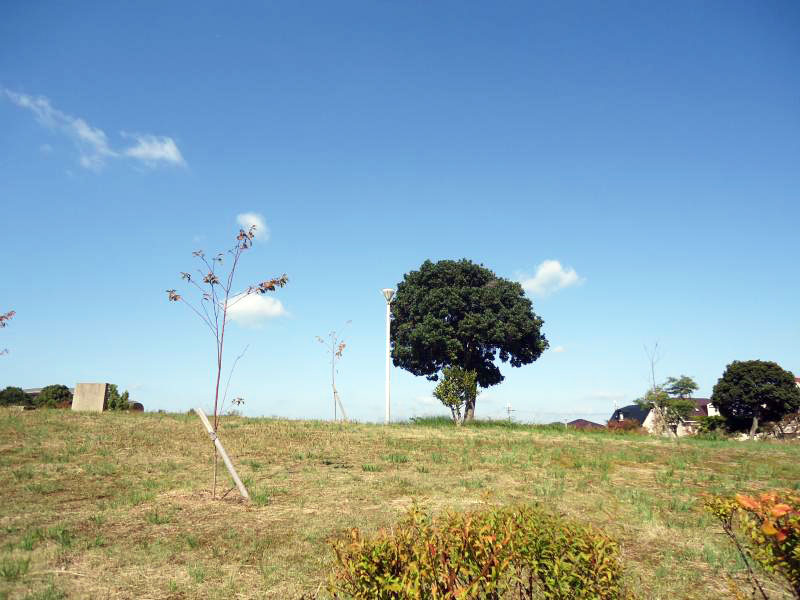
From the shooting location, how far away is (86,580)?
5.30 m

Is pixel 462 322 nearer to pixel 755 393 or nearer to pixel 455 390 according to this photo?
pixel 455 390

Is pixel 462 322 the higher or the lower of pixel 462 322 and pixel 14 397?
the higher

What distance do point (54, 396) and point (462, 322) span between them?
23.1 metres

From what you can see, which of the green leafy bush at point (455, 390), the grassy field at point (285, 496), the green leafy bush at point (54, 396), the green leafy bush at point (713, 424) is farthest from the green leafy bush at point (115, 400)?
the green leafy bush at point (713, 424)

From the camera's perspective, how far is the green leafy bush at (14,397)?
96.5 ft

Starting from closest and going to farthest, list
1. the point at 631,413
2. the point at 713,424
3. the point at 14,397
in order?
the point at 14,397 < the point at 713,424 < the point at 631,413

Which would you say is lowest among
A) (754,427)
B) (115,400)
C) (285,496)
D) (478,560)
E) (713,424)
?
(285,496)

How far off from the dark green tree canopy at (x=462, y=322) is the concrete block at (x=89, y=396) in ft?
56.0

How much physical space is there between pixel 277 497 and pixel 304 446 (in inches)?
179

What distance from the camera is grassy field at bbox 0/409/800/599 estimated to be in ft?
18.1

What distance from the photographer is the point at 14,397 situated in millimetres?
29969

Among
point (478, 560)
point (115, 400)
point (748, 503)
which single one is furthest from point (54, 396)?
point (748, 503)

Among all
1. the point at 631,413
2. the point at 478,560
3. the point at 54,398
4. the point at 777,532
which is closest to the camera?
the point at 777,532

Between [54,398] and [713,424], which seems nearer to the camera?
[54,398]
